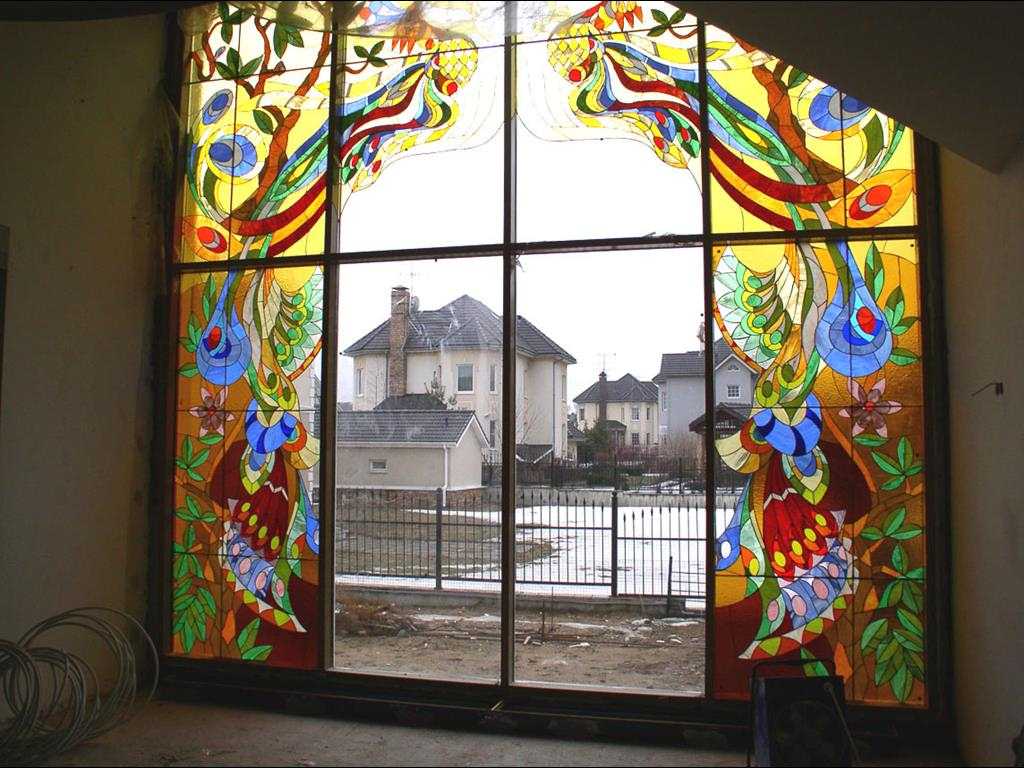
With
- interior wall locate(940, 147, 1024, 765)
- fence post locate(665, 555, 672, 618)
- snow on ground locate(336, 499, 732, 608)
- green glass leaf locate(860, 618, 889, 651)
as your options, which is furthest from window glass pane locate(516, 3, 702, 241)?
green glass leaf locate(860, 618, 889, 651)

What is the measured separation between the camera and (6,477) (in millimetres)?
4512

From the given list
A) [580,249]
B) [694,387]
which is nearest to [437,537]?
[694,387]

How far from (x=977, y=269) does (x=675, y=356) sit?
1.51 m

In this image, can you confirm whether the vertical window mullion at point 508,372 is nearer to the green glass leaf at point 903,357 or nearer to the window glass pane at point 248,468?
the window glass pane at point 248,468

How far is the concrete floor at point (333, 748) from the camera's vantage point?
415 cm

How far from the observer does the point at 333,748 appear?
14.2 feet

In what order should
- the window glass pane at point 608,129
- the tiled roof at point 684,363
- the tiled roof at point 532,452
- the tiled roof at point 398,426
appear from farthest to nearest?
the tiled roof at point 398,426 < the tiled roof at point 532,452 < the window glass pane at point 608,129 < the tiled roof at point 684,363

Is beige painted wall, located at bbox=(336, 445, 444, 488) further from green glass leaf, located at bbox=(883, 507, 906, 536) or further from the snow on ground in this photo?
green glass leaf, located at bbox=(883, 507, 906, 536)

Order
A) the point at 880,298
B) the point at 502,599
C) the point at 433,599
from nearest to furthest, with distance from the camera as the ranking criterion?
the point at 880,298
the point at 502,599
the point at 433,599

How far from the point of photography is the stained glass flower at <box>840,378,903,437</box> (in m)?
4.40

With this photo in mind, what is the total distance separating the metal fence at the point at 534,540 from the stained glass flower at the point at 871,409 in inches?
36.8

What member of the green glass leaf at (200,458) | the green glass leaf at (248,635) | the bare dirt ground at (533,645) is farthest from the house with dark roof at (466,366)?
the green glass leaf at (248,635)

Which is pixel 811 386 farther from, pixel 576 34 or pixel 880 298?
pixel 576 34

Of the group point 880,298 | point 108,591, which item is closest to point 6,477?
point 108,591
